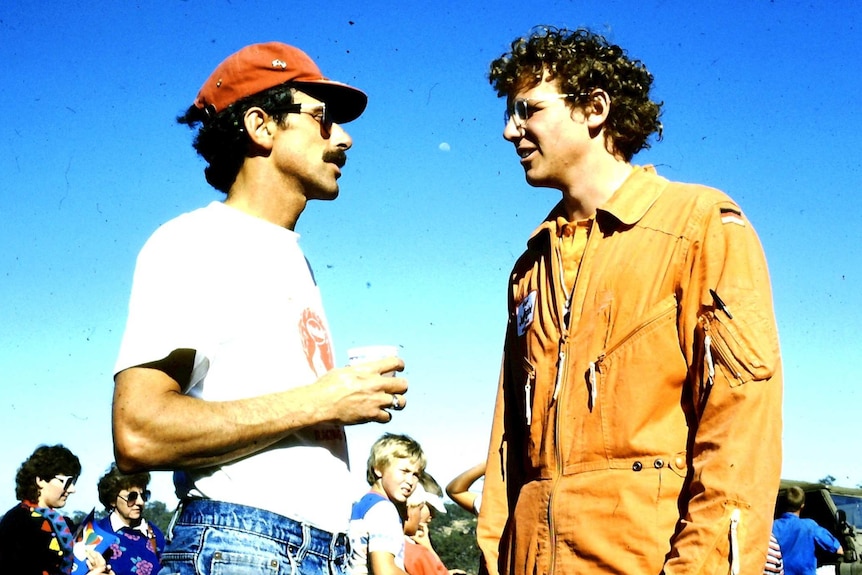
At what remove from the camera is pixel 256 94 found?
317 centimetres

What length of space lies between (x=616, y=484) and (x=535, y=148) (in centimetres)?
118

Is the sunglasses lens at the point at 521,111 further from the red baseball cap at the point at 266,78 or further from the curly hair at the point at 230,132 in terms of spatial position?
the curly hair at the point at 230,132

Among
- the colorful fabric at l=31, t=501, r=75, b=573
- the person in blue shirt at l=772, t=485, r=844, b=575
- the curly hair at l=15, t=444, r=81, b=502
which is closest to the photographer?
the colorful fabric at l=31, t=501, r=75, b=573

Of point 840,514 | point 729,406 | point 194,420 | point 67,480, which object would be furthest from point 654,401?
point 840,514

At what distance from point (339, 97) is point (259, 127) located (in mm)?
338

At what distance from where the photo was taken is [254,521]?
7.89 feet

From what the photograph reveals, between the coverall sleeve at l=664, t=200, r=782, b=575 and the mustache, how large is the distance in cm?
133

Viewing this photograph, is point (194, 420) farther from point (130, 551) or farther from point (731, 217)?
point (130, 551)

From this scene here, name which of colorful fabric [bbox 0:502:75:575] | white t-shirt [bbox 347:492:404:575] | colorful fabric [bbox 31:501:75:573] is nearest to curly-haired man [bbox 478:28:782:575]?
white t-shirt [bbox 347:492:404:575]

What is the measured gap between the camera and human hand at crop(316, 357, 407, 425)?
2562 mm

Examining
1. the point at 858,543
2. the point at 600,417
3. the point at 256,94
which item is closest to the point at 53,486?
the point at 256,94

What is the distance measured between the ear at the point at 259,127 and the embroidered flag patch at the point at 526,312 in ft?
3.32

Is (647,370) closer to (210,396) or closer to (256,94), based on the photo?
(210,396)

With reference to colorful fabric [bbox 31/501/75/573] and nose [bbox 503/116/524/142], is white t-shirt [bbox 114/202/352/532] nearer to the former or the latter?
nose [bbox 503/116/524/142]
